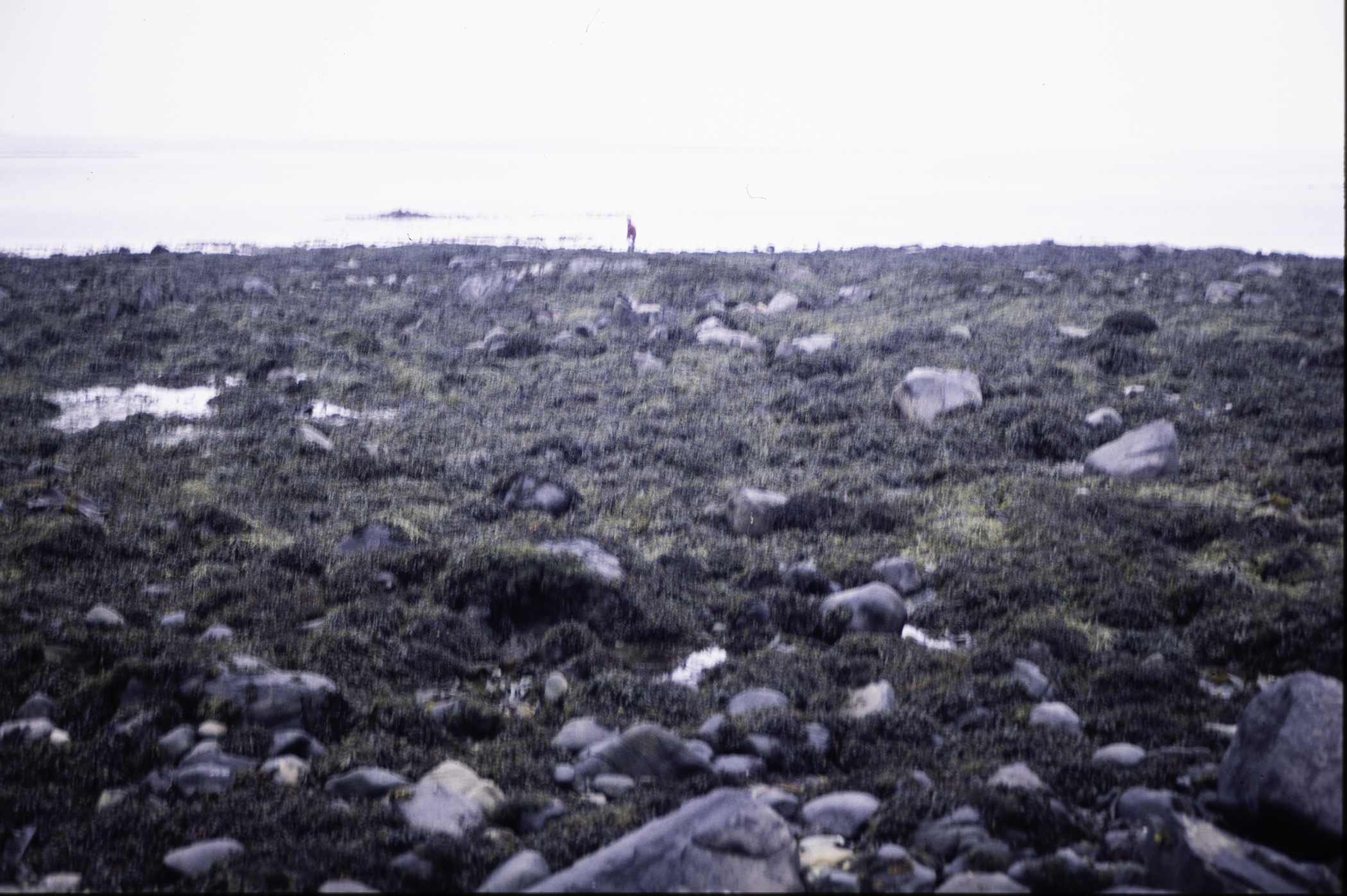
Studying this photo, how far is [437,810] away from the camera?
5.03 meters

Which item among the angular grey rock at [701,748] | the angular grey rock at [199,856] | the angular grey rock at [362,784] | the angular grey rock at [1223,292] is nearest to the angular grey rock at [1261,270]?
the angular grey rock at [1223,292]

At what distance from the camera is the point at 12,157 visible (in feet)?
44.1

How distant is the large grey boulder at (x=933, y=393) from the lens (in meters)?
15.0

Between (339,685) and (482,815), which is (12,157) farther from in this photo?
(482,815)

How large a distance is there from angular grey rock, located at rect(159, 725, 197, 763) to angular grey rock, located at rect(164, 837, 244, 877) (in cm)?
134

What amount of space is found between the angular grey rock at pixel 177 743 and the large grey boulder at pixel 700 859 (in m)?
2.99

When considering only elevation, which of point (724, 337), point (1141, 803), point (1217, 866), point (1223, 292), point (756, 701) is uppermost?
point (1223, 292)

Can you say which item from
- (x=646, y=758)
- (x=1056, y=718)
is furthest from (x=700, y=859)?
(x=1056, y=718)

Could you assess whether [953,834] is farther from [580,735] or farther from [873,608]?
[873,608]

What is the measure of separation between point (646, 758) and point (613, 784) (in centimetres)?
29

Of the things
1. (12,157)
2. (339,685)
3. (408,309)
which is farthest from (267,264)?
(339,685)

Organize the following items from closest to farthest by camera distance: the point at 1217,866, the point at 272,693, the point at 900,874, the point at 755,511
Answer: the point at 1217,866, the point at 900,874, the point at 272,693, the point at 755,511

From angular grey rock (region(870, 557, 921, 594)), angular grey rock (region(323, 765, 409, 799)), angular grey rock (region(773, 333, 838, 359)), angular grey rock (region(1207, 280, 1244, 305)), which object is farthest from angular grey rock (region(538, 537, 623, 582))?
angular grey rock (region(1207, 280, 1244, 305))

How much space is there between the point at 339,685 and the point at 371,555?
290 centimetres
